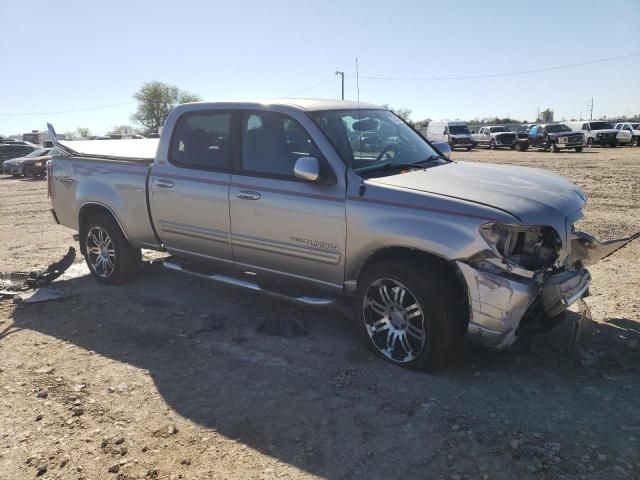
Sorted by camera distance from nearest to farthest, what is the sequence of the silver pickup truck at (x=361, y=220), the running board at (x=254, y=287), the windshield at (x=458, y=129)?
1. the silver pickup truck at (x=361, y=220)
2. the running board at (x=254, y=287)
3. the windshield at (x=458, y=129)

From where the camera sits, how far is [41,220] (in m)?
11.6

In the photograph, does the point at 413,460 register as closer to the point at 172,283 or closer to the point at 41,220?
the point at 172,283

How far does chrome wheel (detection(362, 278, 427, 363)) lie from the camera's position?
12.8 feet

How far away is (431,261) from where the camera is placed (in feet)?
12.8

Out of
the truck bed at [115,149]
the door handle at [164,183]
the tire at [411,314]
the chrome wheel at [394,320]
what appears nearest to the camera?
the tire at [411,314]

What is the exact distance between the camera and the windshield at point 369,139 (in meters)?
4.39

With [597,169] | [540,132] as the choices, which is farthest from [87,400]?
[540,132]

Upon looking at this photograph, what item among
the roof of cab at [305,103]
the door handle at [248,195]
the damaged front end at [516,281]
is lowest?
the damaged front end at [516,281]

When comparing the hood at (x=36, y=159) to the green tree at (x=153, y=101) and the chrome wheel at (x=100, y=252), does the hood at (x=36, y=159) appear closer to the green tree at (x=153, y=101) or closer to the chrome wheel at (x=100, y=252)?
the chrome wheel at (x=100, y=252)

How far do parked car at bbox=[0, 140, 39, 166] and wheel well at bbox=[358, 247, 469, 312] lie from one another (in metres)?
30.1

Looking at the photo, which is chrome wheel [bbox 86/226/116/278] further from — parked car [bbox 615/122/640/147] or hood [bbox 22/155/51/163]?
parked car [bbox 615/122/640/147]

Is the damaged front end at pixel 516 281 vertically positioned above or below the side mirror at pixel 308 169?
below

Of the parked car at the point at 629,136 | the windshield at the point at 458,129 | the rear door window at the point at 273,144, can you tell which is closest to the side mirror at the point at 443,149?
the rear door window at the point at 273,144

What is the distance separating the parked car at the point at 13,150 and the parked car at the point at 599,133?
32925mm
